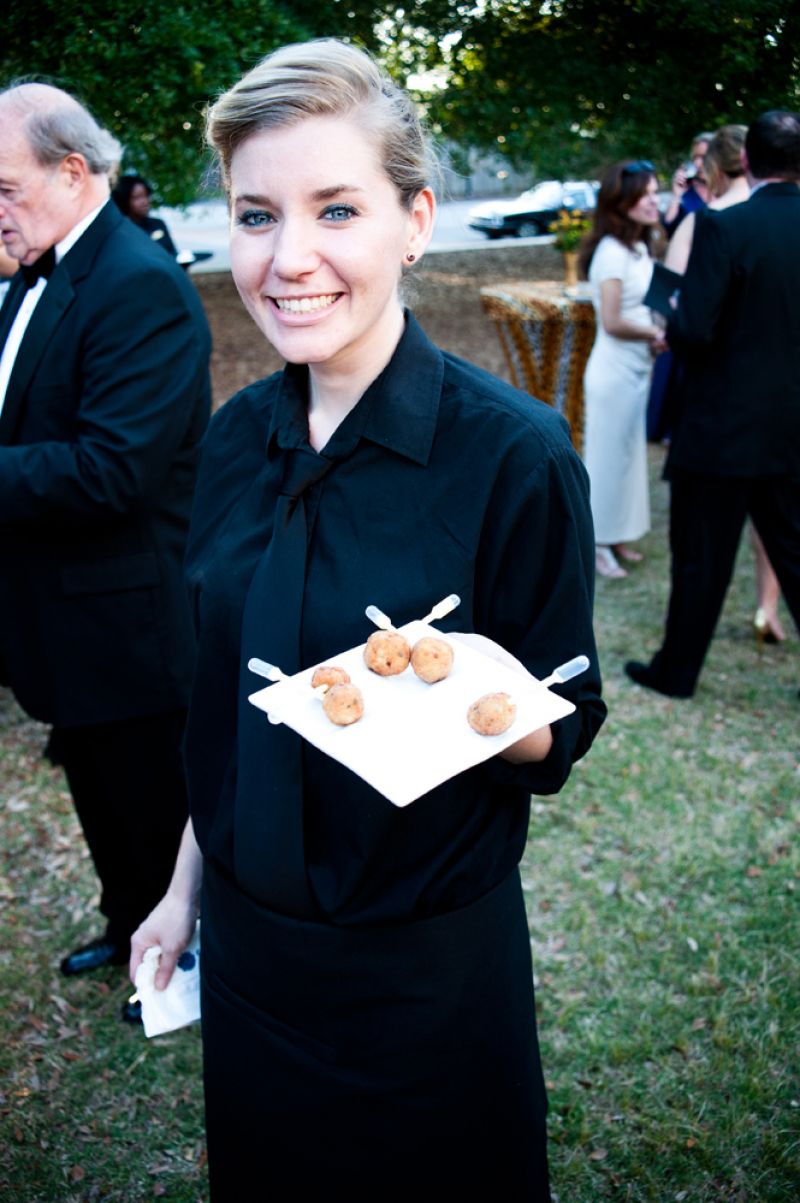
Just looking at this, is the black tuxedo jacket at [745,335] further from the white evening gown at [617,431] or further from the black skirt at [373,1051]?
the black skirt at [373,1051]

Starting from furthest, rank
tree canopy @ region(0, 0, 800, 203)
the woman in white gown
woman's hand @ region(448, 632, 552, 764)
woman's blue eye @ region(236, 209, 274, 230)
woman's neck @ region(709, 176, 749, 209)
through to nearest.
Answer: the woman in white gown < woman's neck @ region(709, 176, 749, 209) < tree canopy @ region(0, 0, 800, 203) < woman's blue eye @ region(236, 209, 274, 230) < woman's hand @ region(448, 632, 552, 764)

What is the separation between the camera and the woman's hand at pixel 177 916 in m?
1.87

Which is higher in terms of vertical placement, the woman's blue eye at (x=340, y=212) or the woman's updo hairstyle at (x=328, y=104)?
the woman's updo hairstyle at (x=328, y=104)

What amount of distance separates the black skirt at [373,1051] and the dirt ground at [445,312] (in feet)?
26.7

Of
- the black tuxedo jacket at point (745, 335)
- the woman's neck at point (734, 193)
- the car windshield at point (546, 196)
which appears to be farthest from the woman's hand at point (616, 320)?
the car windshield at point (546, 196)

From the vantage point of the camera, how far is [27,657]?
2.86 metres

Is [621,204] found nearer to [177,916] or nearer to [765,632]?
[765,632]

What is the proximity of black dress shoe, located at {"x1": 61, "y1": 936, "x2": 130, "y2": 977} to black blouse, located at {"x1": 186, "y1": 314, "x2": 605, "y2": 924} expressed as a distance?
1988 millimetres

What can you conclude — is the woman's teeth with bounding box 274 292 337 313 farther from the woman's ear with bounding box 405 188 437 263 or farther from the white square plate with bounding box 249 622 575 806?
the white square plate with bounding box 249 622 575 806

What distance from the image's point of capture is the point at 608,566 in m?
6.29

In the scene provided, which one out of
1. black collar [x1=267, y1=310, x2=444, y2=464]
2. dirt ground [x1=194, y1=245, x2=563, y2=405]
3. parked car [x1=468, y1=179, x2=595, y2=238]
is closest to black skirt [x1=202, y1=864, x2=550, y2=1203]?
black collar [x1=267, y1=310, x2=444, y2=464]

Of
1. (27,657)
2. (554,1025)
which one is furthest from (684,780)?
(27,657)

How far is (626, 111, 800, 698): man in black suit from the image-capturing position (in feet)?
13.6

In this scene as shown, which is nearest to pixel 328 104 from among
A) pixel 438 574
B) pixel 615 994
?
pixel 438 574
